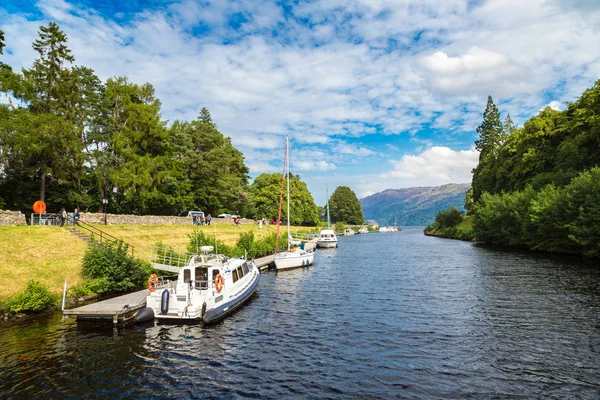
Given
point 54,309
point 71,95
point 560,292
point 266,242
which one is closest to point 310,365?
point 54,309

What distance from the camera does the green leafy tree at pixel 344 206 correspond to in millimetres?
188500

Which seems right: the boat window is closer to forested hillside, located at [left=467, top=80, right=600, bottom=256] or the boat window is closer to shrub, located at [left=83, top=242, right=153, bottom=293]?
shrub, located at [left=83, top=242, right=153, bottom=293]

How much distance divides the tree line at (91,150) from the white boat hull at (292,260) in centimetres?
2489

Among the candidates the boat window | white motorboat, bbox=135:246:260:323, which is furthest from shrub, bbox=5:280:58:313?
the boat window

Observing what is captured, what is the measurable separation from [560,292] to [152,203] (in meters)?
55.8

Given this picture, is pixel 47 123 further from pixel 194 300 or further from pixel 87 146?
pixel 194 300

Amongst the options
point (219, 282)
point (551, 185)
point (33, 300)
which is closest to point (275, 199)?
point (551, 185)

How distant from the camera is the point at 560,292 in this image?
2520 centimetres

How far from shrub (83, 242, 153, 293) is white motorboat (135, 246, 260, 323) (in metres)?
5.96

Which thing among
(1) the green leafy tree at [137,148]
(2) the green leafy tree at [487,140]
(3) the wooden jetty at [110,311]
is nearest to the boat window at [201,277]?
(3) the wooden jetty at [110,311]

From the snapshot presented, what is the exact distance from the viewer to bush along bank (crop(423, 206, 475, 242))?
93144 mm

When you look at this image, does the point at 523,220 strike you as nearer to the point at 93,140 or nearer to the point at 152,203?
the point at 152,203

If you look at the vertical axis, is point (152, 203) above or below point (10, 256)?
above

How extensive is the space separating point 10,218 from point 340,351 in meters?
34.3
